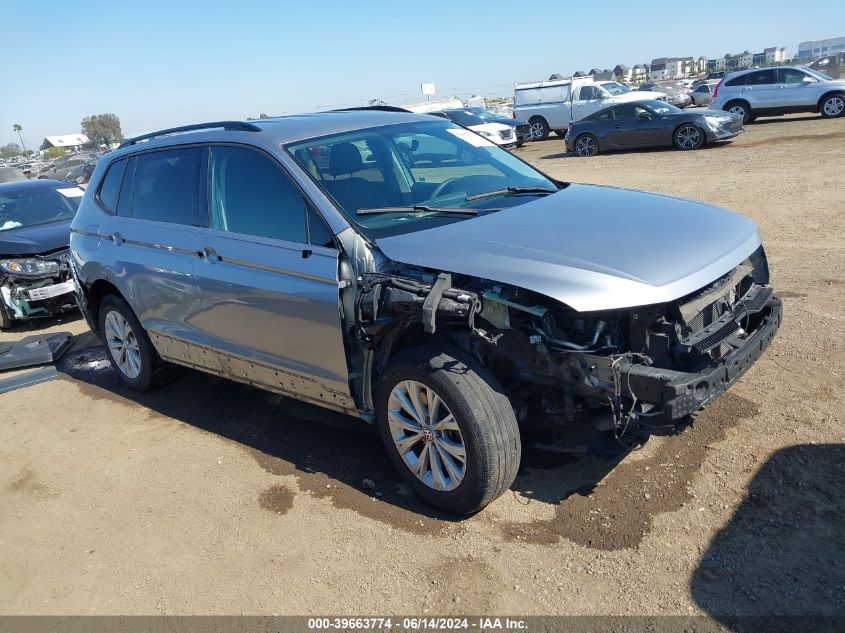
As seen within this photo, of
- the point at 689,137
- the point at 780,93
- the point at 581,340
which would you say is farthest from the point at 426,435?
the point at 780,93

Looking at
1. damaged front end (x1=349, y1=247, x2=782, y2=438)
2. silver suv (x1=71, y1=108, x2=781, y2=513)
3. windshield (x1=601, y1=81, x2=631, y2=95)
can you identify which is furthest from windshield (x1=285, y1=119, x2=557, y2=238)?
windshield (x1=601, y1=81, x2=631, y2=95)

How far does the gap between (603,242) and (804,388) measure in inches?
83.0

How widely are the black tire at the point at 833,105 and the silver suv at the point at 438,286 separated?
20033 millimetres

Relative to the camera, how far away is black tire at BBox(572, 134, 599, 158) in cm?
2025

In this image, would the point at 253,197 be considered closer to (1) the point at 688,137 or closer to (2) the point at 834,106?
(1) the point at 688,137

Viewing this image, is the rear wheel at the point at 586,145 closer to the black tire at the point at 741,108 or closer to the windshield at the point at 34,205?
the black tire at the point at 741,108

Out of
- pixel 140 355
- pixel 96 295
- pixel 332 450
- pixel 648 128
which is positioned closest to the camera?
pixel 332 450

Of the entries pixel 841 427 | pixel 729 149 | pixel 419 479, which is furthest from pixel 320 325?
pixel 729 149

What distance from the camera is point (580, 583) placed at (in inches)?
125

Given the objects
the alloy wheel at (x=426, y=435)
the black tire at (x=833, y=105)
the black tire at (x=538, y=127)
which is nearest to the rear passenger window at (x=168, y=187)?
the alloy wheel at (x=426, y=435)

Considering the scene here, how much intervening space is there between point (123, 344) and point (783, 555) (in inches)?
200

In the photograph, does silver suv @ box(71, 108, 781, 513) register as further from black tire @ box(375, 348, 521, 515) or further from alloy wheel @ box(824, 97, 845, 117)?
alloy wheel @ box(824, 97, 845, 117)

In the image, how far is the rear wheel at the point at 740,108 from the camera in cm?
2214

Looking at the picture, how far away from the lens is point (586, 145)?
20.4 m
